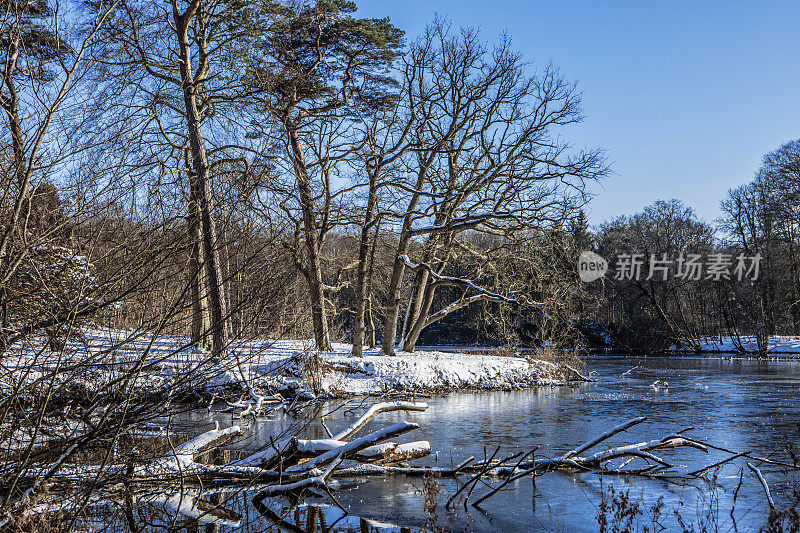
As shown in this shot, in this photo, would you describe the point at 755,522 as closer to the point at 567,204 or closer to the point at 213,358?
the point at 213,358

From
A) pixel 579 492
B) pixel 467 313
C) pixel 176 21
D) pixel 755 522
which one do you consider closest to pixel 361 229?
pixel 176 21

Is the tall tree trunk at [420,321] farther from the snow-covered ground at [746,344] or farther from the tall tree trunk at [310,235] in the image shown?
the snow-covered ground at [746,344]

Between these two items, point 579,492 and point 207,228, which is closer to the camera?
point 207,228

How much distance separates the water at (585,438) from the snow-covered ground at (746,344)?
15.9 m

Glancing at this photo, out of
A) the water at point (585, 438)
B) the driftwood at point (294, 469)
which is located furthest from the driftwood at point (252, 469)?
the water at point (585, 438)

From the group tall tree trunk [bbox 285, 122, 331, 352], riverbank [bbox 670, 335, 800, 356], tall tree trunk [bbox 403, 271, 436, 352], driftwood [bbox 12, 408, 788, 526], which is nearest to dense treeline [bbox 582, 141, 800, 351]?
riverbank [bbox 670, 335, 800, 356]

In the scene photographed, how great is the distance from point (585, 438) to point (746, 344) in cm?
3311

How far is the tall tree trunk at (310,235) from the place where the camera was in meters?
19.5

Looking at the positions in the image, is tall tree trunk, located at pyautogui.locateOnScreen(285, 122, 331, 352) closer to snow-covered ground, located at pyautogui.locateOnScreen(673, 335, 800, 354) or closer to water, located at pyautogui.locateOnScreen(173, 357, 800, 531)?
water, located at pyautogui.locateOnScreen(173, 357, 800, 531)

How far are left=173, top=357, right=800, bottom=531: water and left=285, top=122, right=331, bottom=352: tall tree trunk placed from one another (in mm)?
4431

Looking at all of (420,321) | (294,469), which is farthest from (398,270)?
(294,469)

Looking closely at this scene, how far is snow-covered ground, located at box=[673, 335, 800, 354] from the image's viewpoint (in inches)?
1463

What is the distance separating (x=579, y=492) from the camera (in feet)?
25.3

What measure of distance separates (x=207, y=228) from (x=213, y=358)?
1200mm
